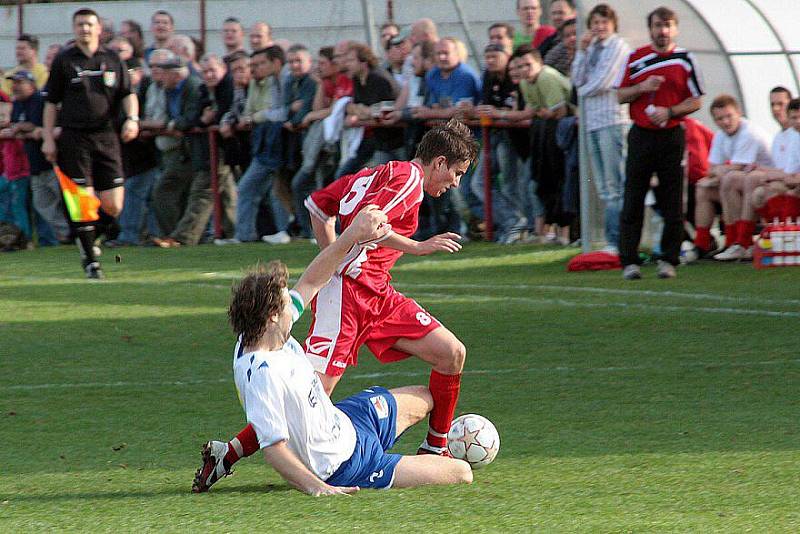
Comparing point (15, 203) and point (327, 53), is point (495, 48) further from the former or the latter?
point (15, 203)

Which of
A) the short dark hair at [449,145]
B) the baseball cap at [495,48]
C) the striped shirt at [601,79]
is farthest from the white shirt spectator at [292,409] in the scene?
the baseball cap at [495,48]

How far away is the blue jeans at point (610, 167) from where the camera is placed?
13094 mm

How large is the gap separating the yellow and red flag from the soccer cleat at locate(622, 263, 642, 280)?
470cm

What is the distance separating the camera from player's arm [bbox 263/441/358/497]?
4898mm

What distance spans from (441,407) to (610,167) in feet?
25.2

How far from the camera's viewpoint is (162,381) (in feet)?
Result: 25.4

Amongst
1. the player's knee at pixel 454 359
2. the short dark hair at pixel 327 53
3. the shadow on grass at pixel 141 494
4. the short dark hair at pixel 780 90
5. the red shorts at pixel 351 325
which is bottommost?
the shadow on grass at pixel 141 494

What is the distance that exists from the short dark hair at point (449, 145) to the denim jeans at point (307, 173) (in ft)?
A: 32.9

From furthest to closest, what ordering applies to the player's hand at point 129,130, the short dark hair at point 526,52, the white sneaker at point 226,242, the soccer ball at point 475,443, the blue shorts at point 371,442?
the white sneaker at point 226,242 < the short dark hair at point 526,52 < the player's hand at point 129,130 < the soccer ball at point 475,443 < the blue shorts at point 371,442

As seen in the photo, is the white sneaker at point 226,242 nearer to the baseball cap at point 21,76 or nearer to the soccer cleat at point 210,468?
the baseball cap at point 21,76

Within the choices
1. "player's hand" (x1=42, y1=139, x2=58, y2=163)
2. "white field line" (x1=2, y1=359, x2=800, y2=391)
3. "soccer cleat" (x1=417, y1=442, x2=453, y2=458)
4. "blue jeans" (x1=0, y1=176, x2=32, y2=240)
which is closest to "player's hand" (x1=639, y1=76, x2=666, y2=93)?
"white field line" (x1=2, y1=359, x2=800, y2=391)

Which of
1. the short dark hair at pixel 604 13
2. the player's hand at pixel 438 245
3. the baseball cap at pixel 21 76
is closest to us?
the player's hand at pixel 438 245

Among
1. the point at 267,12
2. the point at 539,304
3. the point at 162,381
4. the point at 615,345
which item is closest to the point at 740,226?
the point at 539,304

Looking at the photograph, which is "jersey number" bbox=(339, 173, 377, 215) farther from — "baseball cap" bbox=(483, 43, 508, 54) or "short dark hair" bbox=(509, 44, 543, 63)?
"baseball cap" bbox=(483, 43, 508, 54)
